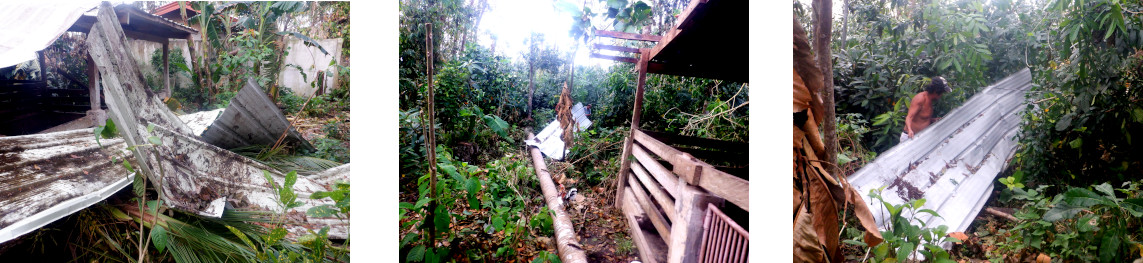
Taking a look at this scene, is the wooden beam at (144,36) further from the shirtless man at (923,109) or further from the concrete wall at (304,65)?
the shirtless man at (923,109)

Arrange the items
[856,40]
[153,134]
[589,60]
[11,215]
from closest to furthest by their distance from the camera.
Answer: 1. [11,215]
2. [153,134]
3. [589,60]
4. [856,40]

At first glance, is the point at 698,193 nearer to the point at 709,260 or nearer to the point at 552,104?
the point at 709,260

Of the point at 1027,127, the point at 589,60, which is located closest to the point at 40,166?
the point at 589,60

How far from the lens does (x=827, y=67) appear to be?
4.91ft

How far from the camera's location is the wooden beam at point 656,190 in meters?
1.57

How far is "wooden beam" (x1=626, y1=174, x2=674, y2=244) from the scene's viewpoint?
5.17 feet

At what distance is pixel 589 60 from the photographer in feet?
5.39

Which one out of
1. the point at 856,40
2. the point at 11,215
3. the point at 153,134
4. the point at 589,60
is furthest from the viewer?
the point at 856,40

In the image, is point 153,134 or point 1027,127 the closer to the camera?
point 153,134

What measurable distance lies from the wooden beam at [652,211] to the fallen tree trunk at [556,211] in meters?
0.27

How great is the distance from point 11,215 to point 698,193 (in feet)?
7.38

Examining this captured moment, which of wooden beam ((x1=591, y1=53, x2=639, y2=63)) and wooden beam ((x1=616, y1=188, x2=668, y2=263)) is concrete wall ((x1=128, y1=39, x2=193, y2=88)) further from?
wooden beam ((x1=616, y1=188, x2=668, y2=263))

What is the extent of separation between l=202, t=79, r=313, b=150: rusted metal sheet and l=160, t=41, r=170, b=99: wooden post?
18cm

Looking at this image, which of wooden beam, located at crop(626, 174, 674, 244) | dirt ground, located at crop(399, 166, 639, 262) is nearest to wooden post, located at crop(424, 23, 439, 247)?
dirt ground, located at crop(399, 166, 639, 262)
